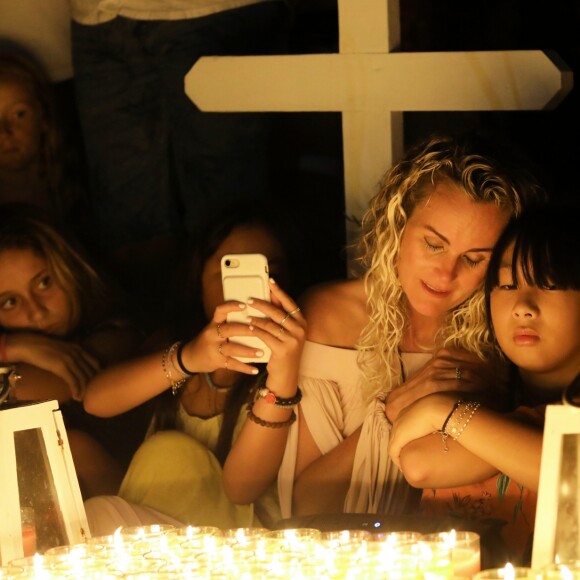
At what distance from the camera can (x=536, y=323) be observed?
188cm

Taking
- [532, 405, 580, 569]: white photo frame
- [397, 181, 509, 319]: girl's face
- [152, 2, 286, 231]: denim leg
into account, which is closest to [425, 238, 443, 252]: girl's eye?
[397, 181, 509, 319]: girl's face

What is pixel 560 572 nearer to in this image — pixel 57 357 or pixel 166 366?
pixel 166 366

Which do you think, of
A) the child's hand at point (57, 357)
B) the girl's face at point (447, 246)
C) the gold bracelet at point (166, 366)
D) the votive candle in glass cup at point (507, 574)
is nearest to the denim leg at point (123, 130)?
the child's hand at point (57, 357)

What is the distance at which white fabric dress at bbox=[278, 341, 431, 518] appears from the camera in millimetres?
2158

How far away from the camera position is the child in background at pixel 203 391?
2.14m

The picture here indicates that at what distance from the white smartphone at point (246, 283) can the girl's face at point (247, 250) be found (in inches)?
8.9

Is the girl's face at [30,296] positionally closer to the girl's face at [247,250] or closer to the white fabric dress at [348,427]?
the girl's face at [247,250]

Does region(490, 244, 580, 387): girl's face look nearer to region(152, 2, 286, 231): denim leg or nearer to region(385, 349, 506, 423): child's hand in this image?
region(385, 349, 506, 423): child's hand

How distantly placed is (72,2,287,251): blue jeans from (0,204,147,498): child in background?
9.3 inches

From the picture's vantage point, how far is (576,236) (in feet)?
6.10

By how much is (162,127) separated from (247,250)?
0.43 m

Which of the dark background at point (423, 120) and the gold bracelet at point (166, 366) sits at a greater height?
the dark background at point (423, 120)

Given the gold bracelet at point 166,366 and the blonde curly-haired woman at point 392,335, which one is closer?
the blonde curly-haired woman at point 392,335

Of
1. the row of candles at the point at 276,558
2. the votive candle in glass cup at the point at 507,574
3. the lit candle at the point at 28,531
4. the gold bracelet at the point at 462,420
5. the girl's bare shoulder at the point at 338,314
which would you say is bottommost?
the votive candle in glass cup at the point at 507,574
